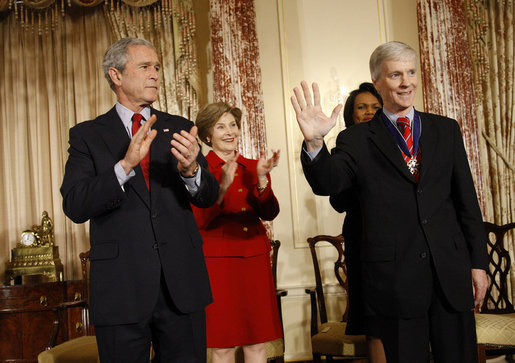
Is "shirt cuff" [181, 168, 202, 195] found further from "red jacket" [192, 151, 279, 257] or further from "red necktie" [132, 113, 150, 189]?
"red jacket" [192, 151, 279, 257]

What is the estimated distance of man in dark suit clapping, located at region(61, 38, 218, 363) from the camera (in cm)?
179

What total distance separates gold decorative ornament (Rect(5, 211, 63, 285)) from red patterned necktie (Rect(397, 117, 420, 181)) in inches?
127

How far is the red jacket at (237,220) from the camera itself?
2756mm

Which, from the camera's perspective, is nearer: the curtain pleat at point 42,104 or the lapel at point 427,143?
the lapel at point 427,143

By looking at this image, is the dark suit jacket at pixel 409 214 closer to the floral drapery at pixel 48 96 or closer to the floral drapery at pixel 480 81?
the floral drapery at pixel 480 81

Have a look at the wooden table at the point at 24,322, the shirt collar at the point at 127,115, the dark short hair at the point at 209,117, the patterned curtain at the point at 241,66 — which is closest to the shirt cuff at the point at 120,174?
the shirt collar at the point at 127,115

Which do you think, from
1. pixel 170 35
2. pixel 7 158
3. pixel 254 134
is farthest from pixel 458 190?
pixel 7 158

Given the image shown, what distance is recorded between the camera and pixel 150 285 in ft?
5.96

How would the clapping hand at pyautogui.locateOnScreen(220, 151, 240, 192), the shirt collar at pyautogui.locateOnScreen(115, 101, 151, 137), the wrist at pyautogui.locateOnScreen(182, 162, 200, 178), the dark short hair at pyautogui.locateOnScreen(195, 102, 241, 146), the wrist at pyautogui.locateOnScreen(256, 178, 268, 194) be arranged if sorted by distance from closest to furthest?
the wrist at pyautogui.locateOnScreen(182, 162, 200, 178) < the shirt collar at pyautogui.locateOnScreen(115, 101, 151, 137) < the clapping hand at pyautogui.locateOnScreen(220, 151, 240, 192) < the wrist at pyautogui.locateOnScreen(256, 178, 268, 194) < the dark short hair at pyautogui.locateOnScreen(195, 102, 241, 146)

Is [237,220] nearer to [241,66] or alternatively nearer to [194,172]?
[194,172]

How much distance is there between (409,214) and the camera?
1909 millimetres

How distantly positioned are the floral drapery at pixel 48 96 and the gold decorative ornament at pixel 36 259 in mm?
246

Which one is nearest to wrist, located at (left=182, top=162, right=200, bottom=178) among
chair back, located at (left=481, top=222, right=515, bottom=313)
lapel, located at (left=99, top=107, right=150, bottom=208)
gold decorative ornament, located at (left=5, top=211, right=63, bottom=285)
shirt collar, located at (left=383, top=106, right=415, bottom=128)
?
lapel, located at (left=99, top=107, right=150, bottom=208)

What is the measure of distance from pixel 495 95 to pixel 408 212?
2.81 meters
